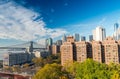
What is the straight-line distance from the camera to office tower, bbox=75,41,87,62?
2841cm

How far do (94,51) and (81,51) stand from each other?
1627mm

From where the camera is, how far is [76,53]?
29250mm

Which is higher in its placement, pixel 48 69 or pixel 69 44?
pixel 69 44

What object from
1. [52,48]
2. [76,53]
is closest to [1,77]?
[76,53]

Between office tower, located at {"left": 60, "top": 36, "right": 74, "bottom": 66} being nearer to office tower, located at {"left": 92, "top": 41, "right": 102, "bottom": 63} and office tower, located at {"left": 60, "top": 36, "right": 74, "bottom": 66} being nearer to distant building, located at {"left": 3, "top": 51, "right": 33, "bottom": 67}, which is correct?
office tower, located at {"left": 92, "top": 41, "right": 102, "bottom": 63}

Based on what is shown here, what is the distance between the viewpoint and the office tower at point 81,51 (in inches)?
1118

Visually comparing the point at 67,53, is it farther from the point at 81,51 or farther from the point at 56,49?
the point at 56,49

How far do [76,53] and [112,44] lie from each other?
4570mm

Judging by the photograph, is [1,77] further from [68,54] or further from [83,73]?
[83,73]

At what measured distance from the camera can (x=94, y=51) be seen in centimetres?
2788

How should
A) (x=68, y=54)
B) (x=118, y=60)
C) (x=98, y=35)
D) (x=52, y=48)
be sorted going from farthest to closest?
(x=98, y=35)
(x=52, y=48)
(x=68, y=54)
(x=118, y=60)

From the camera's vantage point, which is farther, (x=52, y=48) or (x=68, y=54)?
(x=52, y=48)

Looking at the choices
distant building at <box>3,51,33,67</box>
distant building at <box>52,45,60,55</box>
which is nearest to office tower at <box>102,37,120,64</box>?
distant building at <box>3,51,33,67</box>

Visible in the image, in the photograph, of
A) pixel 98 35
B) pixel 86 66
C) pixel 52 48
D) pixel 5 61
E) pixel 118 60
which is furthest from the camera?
pixel 98 35
